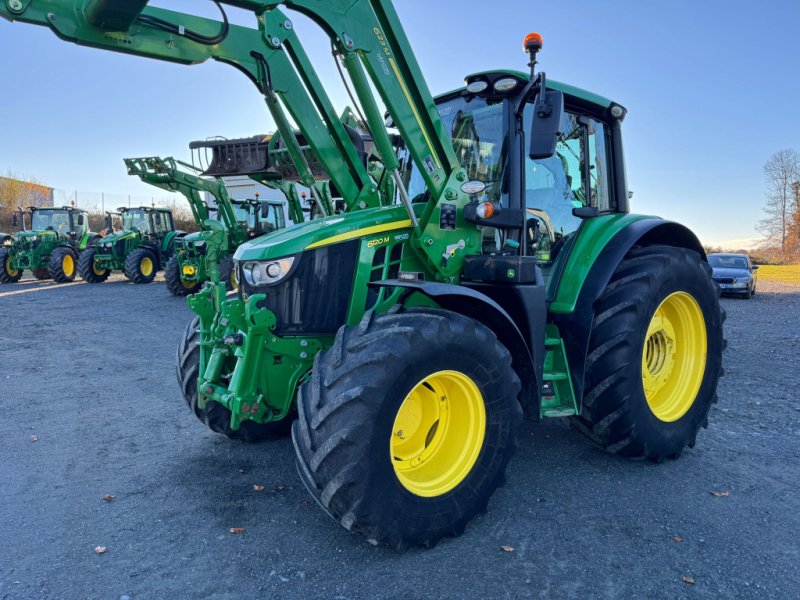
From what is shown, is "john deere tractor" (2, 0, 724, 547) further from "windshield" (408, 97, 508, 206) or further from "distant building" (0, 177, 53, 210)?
"distant building" (0, 177, 53, 210)

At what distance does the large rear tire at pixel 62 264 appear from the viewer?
18.2 m

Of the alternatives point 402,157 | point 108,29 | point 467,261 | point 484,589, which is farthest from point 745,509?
point 108,29

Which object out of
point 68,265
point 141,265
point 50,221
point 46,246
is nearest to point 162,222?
point 141,265

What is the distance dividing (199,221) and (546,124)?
12859mm

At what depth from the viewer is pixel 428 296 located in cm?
328

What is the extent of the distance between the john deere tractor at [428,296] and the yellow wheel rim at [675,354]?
0.02m

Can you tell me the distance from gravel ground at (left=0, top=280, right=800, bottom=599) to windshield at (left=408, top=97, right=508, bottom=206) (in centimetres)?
189

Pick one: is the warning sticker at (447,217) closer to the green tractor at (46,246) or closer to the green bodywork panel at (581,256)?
the green bodywork panel at (581,256)

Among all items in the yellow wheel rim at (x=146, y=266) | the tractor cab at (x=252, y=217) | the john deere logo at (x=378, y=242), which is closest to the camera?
the john deere logo at (x=378, y=242)

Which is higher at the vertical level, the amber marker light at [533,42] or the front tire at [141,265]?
the amber marker light at [533,42]

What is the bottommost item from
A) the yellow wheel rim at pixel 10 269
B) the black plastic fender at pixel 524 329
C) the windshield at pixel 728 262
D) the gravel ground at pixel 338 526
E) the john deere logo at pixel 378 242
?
the gravel ground at pixel 338 526

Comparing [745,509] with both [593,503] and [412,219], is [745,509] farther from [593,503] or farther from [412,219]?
[412,219]

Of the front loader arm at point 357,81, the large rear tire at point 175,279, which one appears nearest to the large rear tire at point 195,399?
the front loader arm at point 357,81

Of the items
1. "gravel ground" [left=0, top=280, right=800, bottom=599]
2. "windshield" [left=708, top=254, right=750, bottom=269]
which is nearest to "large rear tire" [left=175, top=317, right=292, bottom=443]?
"gravel ground" [left=0, top=280, right=800, bottom=599]
